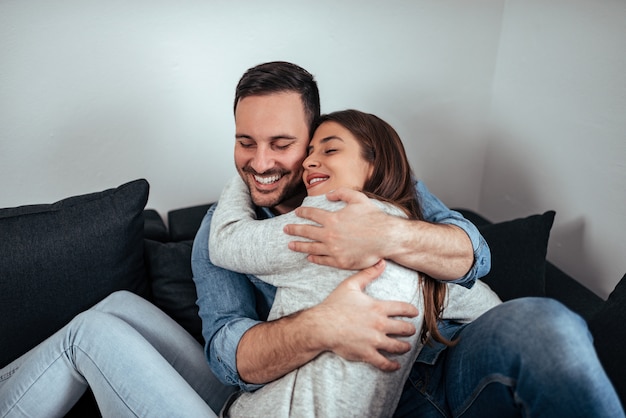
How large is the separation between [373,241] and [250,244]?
0.27m

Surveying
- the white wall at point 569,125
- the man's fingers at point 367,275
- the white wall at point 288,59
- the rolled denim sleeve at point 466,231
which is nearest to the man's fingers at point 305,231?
the man's fingers at point 367,275

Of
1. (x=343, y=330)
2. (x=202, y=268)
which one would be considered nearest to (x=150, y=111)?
(x=202, y=268)

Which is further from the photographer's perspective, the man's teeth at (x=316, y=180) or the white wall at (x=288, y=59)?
Result: the white wall at (x=288, y=59)

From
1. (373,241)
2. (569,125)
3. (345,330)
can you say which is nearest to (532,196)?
(569,125)

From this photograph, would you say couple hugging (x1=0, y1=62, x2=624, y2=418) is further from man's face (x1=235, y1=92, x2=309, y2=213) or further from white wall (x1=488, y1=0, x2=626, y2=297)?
white wall (x1=488, y1=0, x2=626, y2=297)

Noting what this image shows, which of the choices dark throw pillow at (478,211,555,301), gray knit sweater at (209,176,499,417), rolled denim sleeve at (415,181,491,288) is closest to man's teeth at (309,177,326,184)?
gray knit sweater at (209,176,499,417)

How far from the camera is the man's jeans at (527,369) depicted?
0.89 m

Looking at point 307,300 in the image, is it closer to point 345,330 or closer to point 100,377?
point 345,330

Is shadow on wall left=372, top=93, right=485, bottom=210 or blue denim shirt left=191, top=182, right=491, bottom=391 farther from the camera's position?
shadow on wall left=372, top=93, right=485, bottom=210

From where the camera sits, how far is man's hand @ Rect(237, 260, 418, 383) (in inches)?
40.9

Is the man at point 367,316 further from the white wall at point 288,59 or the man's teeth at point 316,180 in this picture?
the white wall at point 288,59

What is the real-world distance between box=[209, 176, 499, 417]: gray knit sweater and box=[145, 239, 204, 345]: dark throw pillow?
0.30m

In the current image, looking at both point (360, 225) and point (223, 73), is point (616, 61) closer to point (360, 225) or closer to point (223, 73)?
point (360, 225)

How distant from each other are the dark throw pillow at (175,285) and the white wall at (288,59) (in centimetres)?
38
